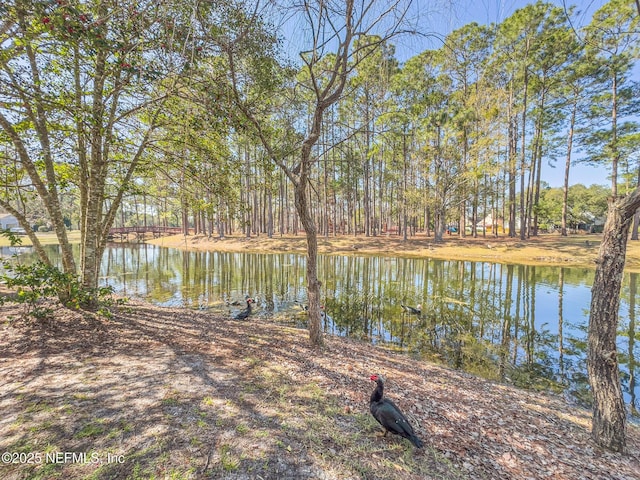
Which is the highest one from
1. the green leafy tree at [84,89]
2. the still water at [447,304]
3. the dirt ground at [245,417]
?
the green leafy tree at [84,89]

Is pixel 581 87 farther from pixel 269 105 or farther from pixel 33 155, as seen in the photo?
pixel 33 155

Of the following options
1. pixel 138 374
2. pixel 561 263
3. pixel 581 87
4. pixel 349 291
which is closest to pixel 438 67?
pixel 581 87

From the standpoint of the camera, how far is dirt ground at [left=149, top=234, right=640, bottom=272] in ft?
72.1

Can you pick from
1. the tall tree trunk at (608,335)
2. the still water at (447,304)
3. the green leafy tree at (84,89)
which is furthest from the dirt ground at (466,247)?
the green leafy tree at (84,89)

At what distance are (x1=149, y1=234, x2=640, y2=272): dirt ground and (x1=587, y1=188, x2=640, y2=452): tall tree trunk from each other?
2111 cm

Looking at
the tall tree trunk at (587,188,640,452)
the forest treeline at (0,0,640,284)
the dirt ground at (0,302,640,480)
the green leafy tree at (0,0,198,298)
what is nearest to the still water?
the dirt ground at (0,302,640,480)

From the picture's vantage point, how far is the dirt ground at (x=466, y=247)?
21969 millimetres

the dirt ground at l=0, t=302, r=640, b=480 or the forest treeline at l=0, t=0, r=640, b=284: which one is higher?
the forest treeline at l=0, t=0, r=640, b=284

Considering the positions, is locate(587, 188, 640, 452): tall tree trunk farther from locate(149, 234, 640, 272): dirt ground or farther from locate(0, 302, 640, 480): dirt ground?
locate(149, 234, 640, 272): dirt ground

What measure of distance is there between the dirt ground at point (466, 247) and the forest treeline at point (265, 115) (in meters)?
2.57

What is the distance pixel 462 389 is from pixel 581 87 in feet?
110

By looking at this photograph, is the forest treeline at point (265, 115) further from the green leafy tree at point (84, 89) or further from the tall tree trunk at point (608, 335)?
the tall tree trunk at point (608, 335)

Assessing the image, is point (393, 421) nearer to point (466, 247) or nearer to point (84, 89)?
point (84, 89)

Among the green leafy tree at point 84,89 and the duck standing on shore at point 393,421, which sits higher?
the green leafy tree at point 84,89
